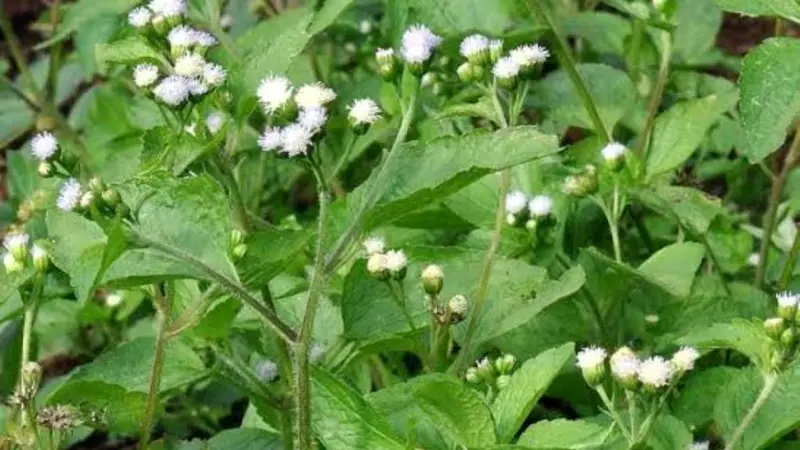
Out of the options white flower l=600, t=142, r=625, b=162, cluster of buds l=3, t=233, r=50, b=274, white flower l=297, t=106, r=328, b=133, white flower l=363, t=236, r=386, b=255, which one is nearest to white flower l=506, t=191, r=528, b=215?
white flower l=600, t=142, r=625, b=162

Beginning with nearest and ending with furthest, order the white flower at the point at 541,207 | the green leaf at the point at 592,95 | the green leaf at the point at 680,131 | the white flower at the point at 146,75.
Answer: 1. the white flower at the point at 146,75
2. the white flower at the point at 541,207
3. the green leaf at the point at 680,131
4. the green leaf at the point at 592,95

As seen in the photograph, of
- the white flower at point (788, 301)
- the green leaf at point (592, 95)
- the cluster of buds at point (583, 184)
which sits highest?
the white flower at point (788, 301)

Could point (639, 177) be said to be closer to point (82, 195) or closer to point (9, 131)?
point (82, 195)

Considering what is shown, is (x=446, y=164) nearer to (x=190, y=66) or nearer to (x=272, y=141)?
(x=272, y=141)

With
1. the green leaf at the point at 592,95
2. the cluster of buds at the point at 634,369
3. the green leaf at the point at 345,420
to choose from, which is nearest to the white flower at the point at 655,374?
the cluster of buds at the point at 634,369

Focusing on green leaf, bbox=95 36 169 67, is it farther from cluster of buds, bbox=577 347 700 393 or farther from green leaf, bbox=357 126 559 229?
cluster of buds, bbox=577 347 700 393

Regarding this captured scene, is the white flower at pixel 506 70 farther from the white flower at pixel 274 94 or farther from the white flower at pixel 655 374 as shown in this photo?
the white flower at pixel 655 374

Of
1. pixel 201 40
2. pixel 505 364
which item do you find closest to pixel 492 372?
pixel 505 364

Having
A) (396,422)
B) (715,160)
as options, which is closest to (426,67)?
(396,422)
